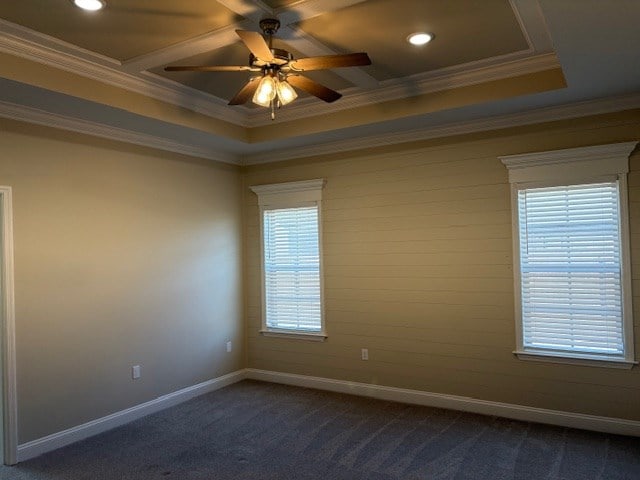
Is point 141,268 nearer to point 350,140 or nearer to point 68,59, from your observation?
point 68,59

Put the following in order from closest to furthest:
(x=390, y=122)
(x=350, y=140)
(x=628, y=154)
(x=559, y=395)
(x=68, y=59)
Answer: (x=68, y=59), (x=628, y=154), (x=559, y=395), (x=390, y=122), (x=350, y=140)

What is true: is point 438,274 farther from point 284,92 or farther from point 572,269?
point 284,92

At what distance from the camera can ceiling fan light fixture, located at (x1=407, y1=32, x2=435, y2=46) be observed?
3377 millimetres

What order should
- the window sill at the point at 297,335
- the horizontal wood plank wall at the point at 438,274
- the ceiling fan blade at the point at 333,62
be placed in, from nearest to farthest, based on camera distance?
the ceiling fan blade at the point at 333,62
the horizontal wood plank wall at the point at 438,274
the window sill at the point at 297,335

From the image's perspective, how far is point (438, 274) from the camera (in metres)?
4.82

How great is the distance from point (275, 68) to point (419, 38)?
1.12 metres

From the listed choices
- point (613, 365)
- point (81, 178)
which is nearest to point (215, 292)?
point (81, 178)

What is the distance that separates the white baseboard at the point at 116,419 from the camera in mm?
3879

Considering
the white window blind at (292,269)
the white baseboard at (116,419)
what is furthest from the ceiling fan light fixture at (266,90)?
the white baseboard at (116,419)

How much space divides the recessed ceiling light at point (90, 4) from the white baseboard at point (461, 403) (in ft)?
13.6

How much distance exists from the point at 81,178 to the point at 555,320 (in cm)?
436

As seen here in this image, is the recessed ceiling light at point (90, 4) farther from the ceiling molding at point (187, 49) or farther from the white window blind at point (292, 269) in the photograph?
the white window blind at point (292, 269)

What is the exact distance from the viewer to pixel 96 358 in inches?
173

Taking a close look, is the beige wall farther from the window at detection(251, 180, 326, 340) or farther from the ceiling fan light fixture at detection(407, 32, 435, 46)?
the ceiling fan light fixture at detection(407, 32, 435, 46)
